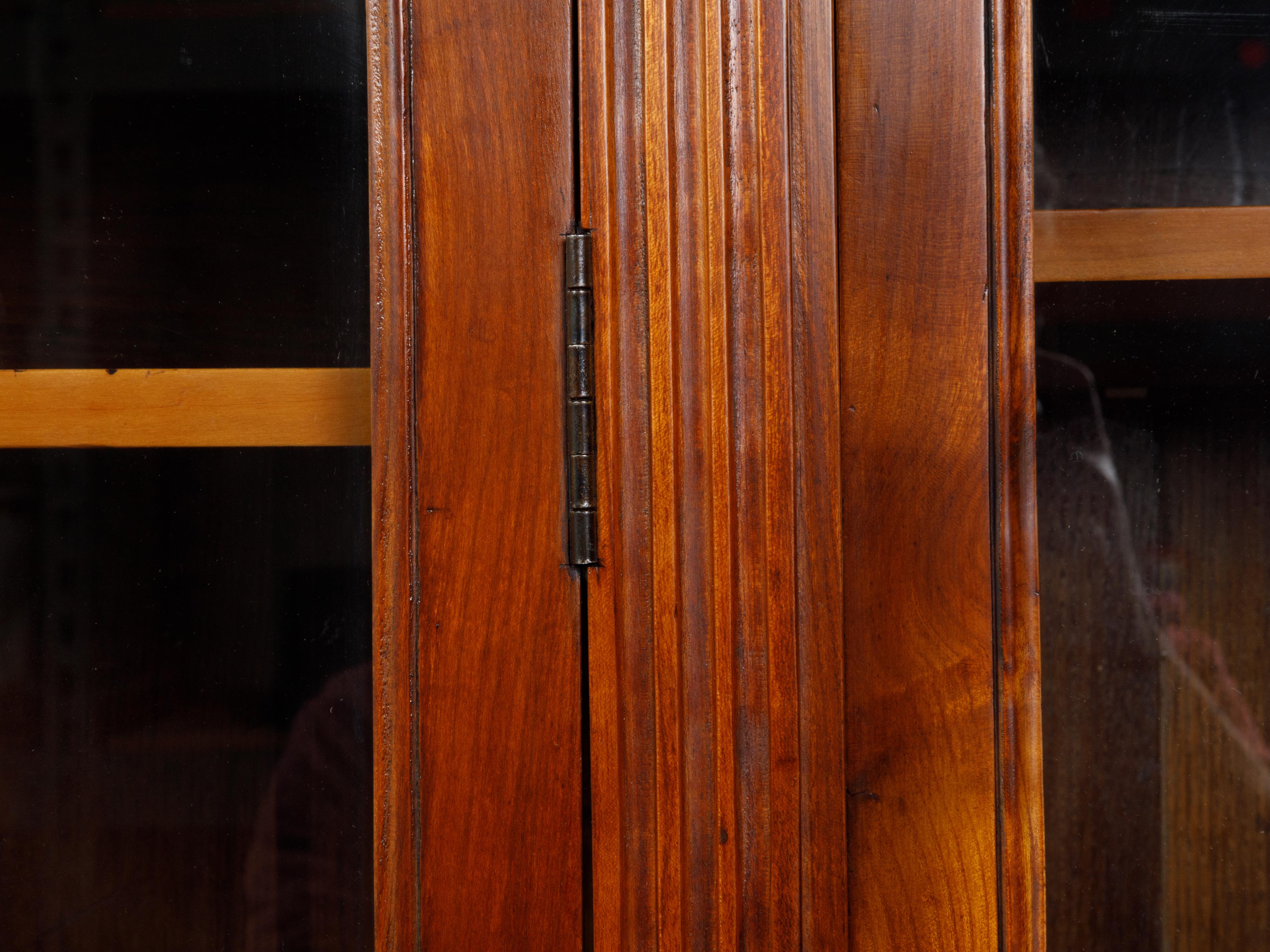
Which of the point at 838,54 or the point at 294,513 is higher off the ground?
the point at 838,54

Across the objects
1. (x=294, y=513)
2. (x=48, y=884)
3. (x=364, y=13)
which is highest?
(x=364, y=13)

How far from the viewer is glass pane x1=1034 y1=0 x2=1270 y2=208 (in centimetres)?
35

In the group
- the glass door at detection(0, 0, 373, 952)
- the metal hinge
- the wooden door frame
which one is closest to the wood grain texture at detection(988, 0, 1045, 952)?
the wooden door frame

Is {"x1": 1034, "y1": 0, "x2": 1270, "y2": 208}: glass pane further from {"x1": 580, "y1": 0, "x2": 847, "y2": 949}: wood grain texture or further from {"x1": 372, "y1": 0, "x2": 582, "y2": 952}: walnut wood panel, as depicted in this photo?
{"x1": 372, "y1": 0, "x2": 582, "y2": 952}: walnut wood panel

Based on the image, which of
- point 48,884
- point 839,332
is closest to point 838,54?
point 839,332

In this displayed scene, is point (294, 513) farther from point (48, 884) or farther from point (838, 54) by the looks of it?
point (838, 54)

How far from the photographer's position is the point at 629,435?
335mm

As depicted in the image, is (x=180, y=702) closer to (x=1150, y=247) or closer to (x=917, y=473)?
A: (x=917, y=473)

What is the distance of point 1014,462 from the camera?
337 millimetres

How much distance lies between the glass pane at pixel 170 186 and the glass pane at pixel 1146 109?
1.04 feet

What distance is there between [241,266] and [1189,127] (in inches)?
16.8

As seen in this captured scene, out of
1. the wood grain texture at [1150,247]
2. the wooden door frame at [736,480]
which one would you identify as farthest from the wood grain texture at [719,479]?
the wood grain texture at [1150,247]

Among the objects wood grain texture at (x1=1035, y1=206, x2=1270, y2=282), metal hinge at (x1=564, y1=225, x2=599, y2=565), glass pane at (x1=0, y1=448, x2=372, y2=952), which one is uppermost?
wood grain texture at (x1=1035, y1=206, x2=1270, y2=282)

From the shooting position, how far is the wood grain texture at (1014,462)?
1.10 feet
